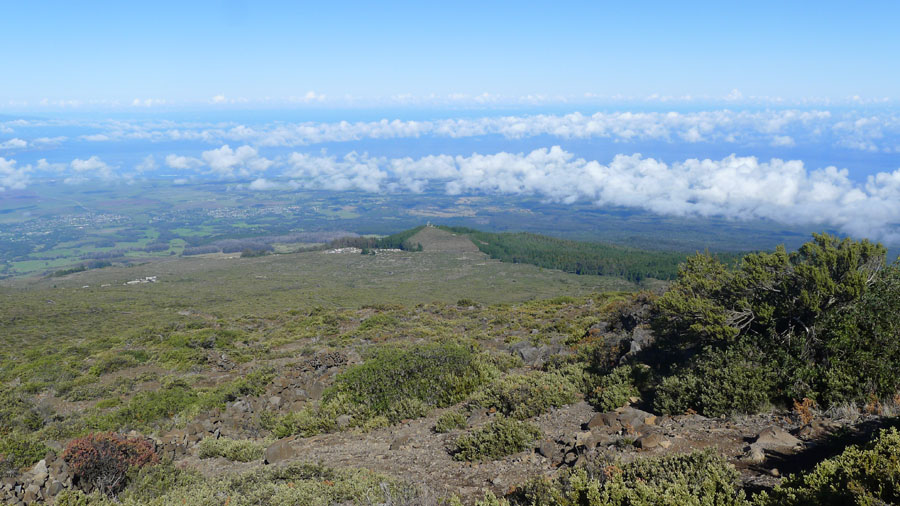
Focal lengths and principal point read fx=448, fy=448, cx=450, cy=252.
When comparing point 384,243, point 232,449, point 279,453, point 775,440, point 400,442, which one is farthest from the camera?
point 384,243

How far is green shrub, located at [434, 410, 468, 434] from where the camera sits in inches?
338

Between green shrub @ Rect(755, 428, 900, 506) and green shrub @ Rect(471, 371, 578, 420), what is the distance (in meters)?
4.65

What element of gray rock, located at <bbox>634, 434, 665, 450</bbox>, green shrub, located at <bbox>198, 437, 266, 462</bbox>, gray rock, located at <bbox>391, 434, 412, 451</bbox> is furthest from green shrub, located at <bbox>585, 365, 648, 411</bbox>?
green shrub, located at <bbox>198, 437, 266, 462</bbox>

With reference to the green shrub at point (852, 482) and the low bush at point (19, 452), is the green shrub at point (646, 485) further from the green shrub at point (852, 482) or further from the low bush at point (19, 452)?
the low bush at point (19, 452)

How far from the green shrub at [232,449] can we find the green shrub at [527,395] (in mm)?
4346

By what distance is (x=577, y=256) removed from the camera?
301 ft

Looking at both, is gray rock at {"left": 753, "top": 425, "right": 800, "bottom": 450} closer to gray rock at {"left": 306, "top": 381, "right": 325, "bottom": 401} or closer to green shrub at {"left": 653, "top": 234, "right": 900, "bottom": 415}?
green shrub at {"left": 653, "top": 234, "right": 900, "bottom": 415}

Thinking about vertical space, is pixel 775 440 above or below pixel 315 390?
→ above

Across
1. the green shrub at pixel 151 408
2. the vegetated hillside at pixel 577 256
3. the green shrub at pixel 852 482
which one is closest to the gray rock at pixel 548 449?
the green shrub at pixel 852 482

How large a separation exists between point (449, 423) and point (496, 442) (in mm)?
1836

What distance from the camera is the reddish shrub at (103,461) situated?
263 inches

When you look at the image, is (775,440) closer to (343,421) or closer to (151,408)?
(343,421)

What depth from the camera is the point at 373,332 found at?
20078mm

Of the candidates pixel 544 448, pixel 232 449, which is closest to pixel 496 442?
pixel 544 448
